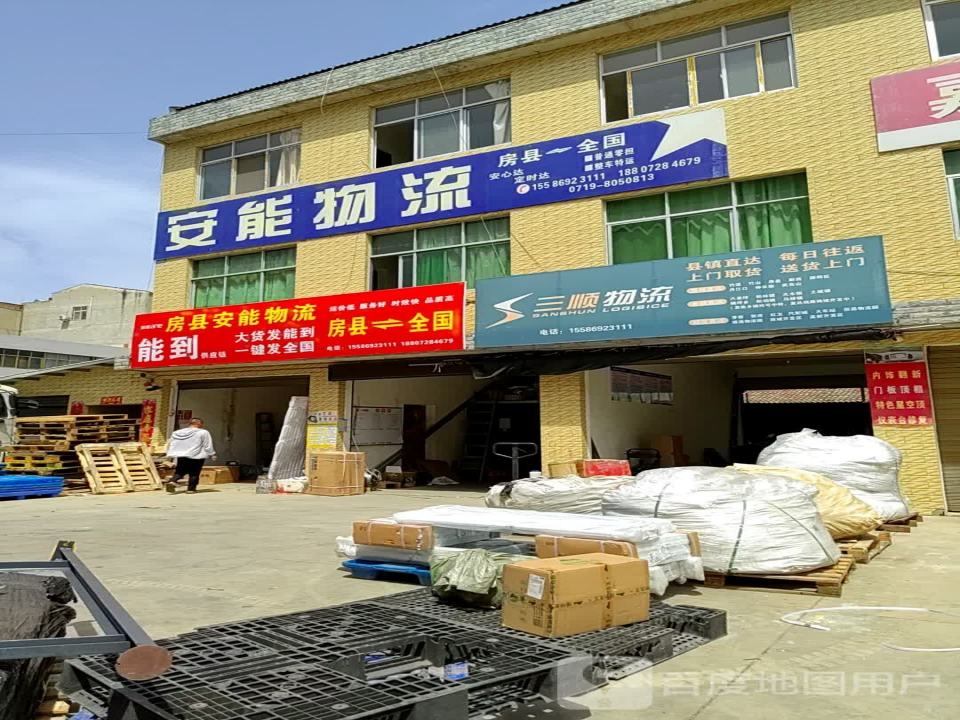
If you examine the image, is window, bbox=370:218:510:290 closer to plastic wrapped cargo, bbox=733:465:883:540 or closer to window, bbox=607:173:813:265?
window, bbox=607:173:813:265

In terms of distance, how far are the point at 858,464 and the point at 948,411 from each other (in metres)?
3.58

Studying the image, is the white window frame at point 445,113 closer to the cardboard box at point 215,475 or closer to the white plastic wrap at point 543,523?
the cardboard box at point 215,475

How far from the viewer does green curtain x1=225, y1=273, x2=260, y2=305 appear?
55.5 ft

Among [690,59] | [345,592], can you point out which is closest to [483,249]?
[690,59]

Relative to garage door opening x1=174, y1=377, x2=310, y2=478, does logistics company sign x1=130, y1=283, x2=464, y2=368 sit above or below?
above

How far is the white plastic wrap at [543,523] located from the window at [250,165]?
13248 mm

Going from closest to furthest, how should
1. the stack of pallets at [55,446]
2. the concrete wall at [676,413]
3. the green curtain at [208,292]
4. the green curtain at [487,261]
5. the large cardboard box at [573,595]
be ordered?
the large cardboard box at [573,595], the concrete wall at [676,413], the green curtain at [487,261], the stack of pallets at [55,446], the green curtain at [208,292]

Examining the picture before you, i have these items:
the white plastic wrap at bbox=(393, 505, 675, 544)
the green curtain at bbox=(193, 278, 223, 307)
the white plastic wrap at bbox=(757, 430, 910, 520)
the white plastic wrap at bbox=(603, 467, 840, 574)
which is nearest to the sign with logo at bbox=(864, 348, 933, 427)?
the white plastic wrap at bbox=(757, 430, 910, 520)

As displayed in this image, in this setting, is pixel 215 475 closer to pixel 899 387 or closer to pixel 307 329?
pixel 307 329

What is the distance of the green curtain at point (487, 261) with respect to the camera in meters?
14.1

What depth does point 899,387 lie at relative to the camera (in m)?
10.7

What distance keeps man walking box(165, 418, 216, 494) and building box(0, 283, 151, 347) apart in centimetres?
2893

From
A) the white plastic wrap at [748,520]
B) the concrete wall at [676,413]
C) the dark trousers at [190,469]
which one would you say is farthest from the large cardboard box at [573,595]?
the dark trousers at [190,469]

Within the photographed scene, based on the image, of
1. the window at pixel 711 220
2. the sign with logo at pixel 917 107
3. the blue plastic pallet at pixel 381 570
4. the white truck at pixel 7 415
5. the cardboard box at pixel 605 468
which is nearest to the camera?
the blue plastic pallet at pixel 381 570
